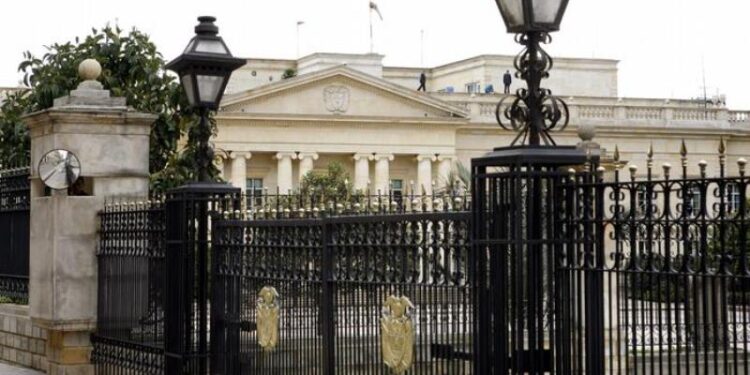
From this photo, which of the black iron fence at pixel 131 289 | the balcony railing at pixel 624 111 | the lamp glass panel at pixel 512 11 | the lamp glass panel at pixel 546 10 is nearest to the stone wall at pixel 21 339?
the black iron fence at pixel 131 289

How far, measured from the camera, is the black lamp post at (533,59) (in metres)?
7.01

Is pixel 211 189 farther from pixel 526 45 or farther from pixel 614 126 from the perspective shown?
pixel 614 126

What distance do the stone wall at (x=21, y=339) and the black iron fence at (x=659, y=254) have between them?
909cm

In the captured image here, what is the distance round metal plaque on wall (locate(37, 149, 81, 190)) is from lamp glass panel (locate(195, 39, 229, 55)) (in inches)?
119

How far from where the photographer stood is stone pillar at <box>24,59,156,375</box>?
1390cm

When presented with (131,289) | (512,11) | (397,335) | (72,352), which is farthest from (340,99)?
(512,11)

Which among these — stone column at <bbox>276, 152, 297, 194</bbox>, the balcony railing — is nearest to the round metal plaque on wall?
stone column at <bbox>276, 152, 297, 194</bbox>

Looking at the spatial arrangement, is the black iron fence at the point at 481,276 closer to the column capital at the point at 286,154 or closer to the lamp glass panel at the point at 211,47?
the lamp glass panel at the point at 211,47

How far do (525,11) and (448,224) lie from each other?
4.82ft

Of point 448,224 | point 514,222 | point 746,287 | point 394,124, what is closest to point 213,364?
point 448,224

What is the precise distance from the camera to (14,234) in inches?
639

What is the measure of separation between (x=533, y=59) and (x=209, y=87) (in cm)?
500

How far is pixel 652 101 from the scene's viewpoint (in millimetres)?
68125

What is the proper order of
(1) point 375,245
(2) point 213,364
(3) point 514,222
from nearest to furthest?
(3) point 514,222 < (1) point 375,245 < (2) point 213,364
